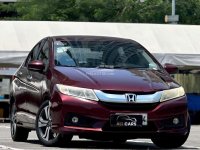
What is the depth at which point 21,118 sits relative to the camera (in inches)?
495

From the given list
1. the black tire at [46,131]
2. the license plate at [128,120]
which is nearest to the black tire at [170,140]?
the license plate at [128,120]

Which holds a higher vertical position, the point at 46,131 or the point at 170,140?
the point at 46,131

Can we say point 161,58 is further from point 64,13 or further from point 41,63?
point 64,13

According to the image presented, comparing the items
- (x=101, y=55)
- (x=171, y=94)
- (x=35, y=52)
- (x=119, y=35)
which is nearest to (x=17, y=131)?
(x=35, y=52)

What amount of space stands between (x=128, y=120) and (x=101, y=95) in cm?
49

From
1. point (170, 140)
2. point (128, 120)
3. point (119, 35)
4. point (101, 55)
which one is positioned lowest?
point (119, 35)

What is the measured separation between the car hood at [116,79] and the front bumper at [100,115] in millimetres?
221

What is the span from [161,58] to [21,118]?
12.6 meters

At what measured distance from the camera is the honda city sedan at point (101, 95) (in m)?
10.6

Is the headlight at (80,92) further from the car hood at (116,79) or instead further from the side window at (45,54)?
the side window at (45,54)

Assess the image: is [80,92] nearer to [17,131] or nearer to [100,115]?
[100,115]

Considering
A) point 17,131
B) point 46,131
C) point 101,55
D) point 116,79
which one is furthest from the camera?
point 17,131

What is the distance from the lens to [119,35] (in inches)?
1009

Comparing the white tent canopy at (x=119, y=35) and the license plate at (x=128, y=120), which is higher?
the license plate at (x=128, y=120)
